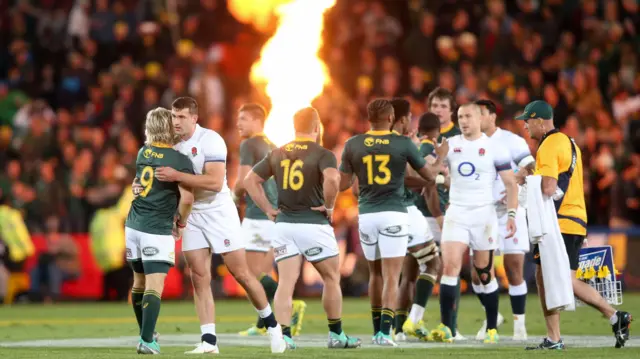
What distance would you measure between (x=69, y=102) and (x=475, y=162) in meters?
16.1

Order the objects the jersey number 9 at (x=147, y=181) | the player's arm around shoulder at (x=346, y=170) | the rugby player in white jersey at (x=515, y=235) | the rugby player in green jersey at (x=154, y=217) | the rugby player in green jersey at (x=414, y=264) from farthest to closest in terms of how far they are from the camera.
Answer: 1. the rugby player in white jersey at (x=515, y=235)
2. the rugby player in green jersey at (x=414, y=264)
3. the player's arm around shoulder at (x=346, y=170)
4. the jersey number 9 at (x=147, y=181)
5. the rugby player in green jersey at (x=154, y=217)

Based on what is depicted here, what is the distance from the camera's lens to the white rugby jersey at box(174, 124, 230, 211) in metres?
13.2

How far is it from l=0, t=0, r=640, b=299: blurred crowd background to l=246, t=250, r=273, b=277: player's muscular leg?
829 cm

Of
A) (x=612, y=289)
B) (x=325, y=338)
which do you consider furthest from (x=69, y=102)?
(x=612, y=289)

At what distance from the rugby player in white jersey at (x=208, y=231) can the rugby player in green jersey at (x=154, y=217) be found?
0.31 m

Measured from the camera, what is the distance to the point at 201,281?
525 inches

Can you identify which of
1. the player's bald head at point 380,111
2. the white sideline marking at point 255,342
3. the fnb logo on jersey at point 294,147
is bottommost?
the white sideline marking at point 255,342

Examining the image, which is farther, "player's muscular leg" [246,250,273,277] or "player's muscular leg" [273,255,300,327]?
"player's muscular leg" [246,250,273,277]

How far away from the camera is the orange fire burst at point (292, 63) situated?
71.5 ft

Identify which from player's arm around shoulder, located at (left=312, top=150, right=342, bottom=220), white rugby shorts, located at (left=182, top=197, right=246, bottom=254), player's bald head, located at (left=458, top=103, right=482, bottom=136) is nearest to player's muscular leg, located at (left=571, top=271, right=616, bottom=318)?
player's bald head, located at (left=458, top=103, right=482, bottom=136)

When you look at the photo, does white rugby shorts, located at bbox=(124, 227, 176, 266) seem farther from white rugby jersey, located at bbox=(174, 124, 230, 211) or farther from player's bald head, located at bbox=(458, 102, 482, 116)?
player's bald head, located at bbox=(458, 102, 482, 116)

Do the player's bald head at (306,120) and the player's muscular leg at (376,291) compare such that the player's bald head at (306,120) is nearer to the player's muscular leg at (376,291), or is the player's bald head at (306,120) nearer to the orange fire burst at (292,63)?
the player's muscular leg at (376,291)

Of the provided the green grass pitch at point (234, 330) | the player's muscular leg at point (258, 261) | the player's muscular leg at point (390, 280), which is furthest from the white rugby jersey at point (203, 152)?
the player's muscular leg at point (258, 261)

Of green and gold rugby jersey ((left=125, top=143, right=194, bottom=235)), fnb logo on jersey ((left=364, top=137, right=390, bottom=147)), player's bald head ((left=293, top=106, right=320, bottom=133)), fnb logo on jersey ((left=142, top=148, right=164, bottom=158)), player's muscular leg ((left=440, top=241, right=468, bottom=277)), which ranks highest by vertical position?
player's bald head ((left=293, top=106, right=320, bottom=133))
